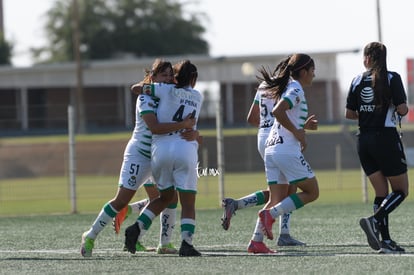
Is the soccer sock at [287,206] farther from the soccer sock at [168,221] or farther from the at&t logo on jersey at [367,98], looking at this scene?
the soccer sock at [168,221]

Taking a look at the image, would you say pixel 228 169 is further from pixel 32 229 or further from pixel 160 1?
pixel 160 1

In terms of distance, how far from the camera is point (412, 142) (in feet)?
100

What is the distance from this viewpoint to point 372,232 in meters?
10.6

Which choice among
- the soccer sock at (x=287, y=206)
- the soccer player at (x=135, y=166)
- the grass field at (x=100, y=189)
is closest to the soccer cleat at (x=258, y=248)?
the soccer sock at (x=287, y=206)

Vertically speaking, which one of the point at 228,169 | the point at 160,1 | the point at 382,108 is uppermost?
the point at 160,1

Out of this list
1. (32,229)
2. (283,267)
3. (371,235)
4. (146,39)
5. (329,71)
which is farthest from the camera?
(146,39)

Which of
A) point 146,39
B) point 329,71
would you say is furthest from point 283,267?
point 146,39

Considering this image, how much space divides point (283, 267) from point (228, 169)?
20041 mm

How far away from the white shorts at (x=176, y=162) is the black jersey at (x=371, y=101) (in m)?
1.63

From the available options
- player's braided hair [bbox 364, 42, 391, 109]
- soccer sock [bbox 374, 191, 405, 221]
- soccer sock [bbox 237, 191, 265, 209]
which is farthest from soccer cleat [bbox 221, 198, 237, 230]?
player's braided hair [bbox 364, 42, 391, 109]

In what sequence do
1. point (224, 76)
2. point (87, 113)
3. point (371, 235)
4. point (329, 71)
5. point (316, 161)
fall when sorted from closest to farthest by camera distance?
1. point (371, 235)
2. point (316, 161)
3. point (87, 113)
4. point (329, 71)
5. point (224, 76)

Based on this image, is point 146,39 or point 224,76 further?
point 146,39

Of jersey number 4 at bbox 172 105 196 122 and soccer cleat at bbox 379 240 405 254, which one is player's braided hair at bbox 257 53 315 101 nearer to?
jersey number 4 at bbox 172 105 196 122

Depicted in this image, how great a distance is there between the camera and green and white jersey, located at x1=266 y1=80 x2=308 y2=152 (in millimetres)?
10648
